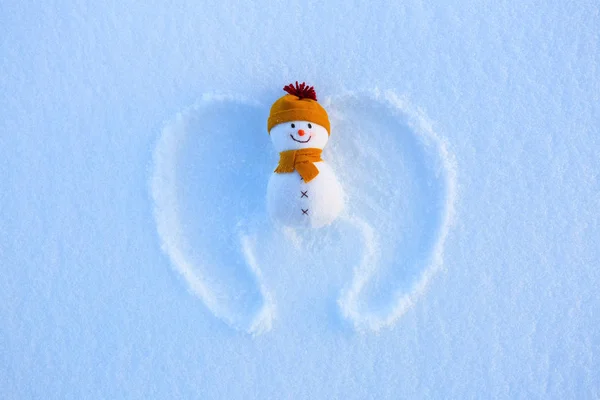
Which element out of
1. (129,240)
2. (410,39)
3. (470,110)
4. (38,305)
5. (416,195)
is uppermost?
(410,39)

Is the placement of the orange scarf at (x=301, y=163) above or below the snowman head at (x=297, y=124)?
below

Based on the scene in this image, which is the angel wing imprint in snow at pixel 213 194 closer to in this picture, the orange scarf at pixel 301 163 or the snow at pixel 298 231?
the snow at pixel 298 231

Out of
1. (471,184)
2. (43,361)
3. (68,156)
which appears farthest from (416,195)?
(43,361)

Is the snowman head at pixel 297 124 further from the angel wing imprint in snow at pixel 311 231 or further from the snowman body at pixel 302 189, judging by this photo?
the angel wing imprint in snow at pixel 311 231

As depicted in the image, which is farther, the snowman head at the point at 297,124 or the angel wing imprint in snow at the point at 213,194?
the angel wing imprint in snow at the point at 213,194

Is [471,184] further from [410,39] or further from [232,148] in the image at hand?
[232,148]

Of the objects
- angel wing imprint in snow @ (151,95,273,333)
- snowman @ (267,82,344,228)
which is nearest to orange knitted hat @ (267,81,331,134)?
snowman @ (267,82,344,228)

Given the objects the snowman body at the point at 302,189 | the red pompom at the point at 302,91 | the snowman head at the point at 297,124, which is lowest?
the snowman body at the point at 302,189

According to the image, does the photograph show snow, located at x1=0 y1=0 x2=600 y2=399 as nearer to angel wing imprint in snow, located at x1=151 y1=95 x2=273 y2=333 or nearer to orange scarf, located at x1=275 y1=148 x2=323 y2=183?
angel wing imprint in snow, located at x1=151 y1=95 x2=273 y2=333

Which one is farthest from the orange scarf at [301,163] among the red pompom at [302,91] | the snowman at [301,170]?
the red pompom at [302,91]
